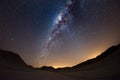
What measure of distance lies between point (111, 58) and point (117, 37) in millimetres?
2837

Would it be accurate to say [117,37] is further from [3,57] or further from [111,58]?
[3,57]

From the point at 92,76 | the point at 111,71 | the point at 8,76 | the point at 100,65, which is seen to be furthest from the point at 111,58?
the point at 8,76

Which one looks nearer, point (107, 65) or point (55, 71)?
point (55, 71)

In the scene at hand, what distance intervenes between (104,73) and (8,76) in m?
2.78

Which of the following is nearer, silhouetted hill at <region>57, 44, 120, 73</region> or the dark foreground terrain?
the dark foreground terrain

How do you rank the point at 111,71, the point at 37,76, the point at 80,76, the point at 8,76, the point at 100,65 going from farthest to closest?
the point at 100,65 → the point at 111,71 → the point at 80,76 → the point at 37,76 → the point at 8,76

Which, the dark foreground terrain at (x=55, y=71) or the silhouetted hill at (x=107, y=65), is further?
the silhouetted hill at (x=107, y=65)

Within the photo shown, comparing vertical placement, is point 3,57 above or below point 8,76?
above

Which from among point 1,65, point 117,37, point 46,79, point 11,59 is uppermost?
point 117,37

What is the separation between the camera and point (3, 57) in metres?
6.42

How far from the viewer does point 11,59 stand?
21.6 feet

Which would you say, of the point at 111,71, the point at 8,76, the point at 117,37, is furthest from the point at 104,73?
the point at 117,37

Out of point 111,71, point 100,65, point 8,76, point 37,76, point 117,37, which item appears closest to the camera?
point 8,76

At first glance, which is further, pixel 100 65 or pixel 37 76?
pixel 100 65
